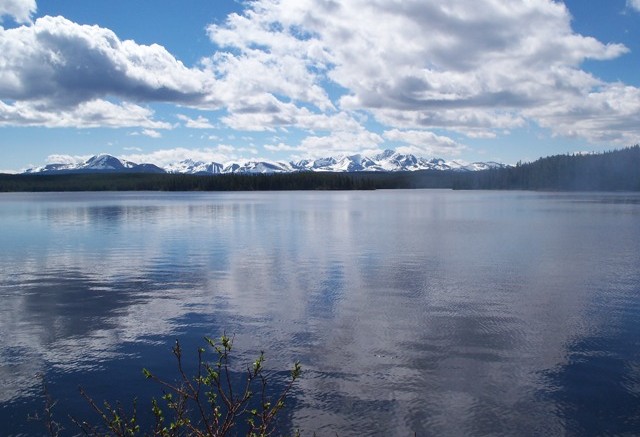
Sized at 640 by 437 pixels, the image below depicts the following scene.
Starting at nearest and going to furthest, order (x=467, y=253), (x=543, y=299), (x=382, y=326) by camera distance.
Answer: (x=382, y=326)
(x=543, y=299)
(x=467, y=253)

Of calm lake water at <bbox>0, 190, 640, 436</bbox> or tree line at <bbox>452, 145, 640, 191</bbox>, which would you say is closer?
calm lake water at <bbox>0, 190, 640, 436</bbox>

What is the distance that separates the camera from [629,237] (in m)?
39.3

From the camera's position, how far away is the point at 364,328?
16.3 meters

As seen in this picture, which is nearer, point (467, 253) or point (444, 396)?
point (444, 396)

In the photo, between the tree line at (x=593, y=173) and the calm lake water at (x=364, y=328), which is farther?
the tree line at (x=593, y=173)

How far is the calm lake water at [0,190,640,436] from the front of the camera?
11.0 meters

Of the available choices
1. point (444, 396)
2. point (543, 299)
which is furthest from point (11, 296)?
point (543, 299)

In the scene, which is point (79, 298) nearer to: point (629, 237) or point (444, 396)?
point (444, 396)

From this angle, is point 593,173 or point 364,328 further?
point 593,173

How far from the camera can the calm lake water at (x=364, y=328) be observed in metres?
11.0

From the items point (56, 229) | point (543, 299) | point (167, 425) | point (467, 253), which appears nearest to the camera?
point (167, 425)

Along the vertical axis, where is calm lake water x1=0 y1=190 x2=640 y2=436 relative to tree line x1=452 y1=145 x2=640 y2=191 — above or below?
below

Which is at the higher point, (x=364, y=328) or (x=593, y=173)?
(x=593, y=173)

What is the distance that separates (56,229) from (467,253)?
1399 inches
